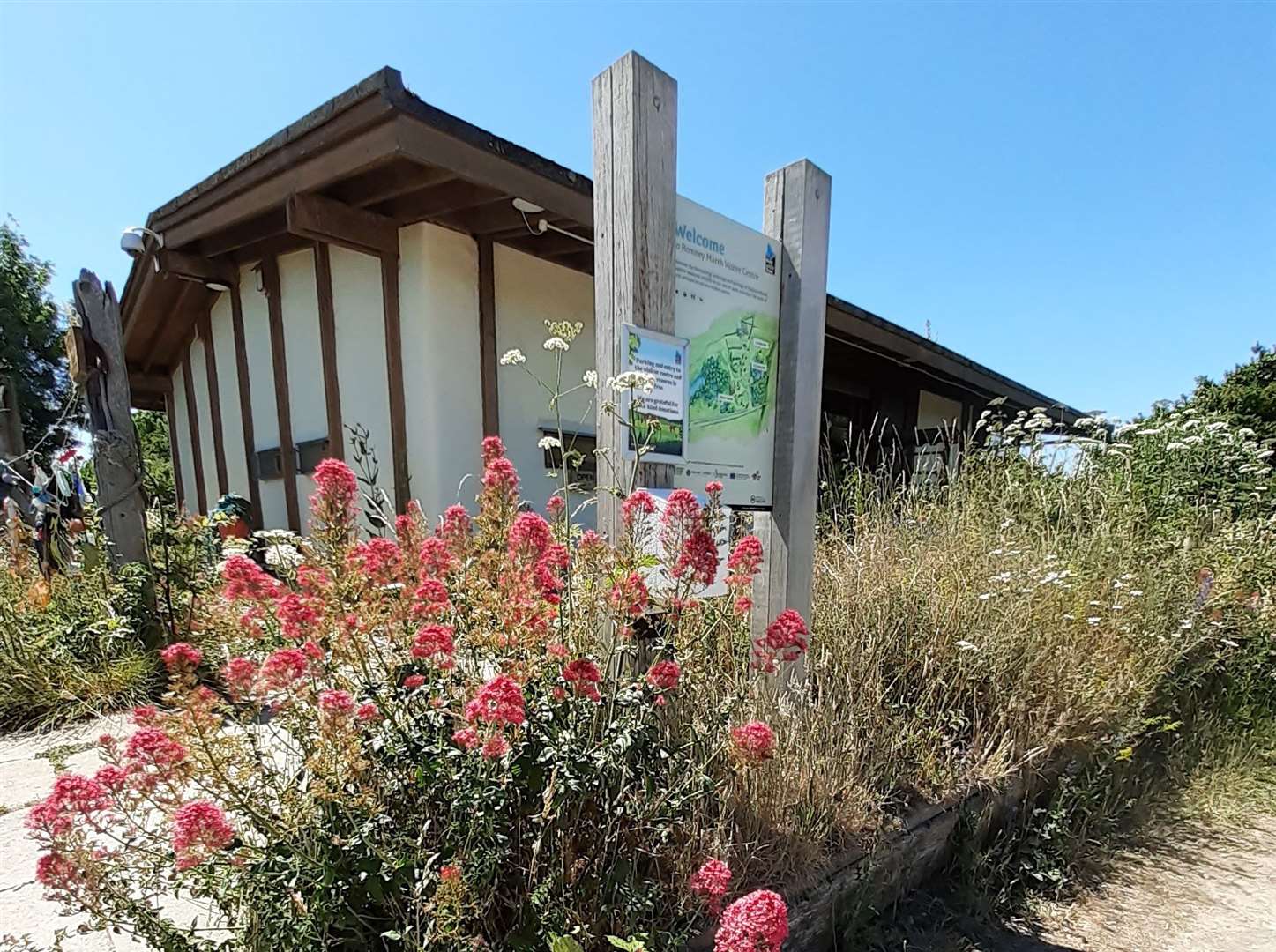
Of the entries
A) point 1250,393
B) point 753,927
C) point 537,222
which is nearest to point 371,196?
point 537,222

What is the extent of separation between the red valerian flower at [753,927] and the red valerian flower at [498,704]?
1.74ft

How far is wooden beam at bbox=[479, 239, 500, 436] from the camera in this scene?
492cm

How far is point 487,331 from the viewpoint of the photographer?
494 centimetres

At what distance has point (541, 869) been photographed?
4.48 feet

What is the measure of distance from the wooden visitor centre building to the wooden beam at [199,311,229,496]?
2 centimetres

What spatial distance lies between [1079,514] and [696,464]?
2926 millimetres

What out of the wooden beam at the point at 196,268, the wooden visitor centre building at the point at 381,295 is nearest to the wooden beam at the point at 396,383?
the wooden visitor centre building at the point at 381,295

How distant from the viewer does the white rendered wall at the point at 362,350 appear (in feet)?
16.4

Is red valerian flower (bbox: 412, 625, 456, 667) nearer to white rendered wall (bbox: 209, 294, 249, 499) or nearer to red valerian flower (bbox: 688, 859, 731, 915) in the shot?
red valerian flower (bbox: 688, 859, 731, 915)

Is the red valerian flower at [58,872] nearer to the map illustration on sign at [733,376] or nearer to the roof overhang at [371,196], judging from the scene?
the map illustration on sign at [733,376]

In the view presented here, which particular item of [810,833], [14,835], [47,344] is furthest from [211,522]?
[47,344]

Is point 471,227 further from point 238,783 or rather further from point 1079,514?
point 1079,514

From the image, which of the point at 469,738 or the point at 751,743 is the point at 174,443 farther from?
the point at 751,743

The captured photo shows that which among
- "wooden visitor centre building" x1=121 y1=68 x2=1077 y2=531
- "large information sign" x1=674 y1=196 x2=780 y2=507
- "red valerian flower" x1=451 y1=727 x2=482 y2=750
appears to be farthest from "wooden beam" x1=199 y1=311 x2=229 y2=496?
"red valerian flower" x1=451 y1=727 x2=482 y2=750
